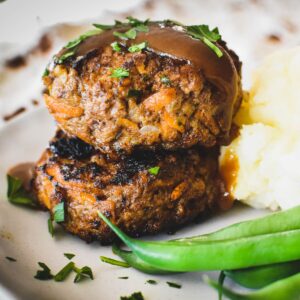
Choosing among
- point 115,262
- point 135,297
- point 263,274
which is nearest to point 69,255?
point 115,262

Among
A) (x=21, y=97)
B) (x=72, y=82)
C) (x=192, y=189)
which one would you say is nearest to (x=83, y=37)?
(x=72, y=82)

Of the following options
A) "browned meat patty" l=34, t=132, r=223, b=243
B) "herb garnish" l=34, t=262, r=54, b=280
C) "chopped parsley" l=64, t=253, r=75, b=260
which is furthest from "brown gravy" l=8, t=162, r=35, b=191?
"herb garnish" l=34, t=262, r=54, b=280

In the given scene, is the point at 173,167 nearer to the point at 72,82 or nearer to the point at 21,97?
the point at 72,82

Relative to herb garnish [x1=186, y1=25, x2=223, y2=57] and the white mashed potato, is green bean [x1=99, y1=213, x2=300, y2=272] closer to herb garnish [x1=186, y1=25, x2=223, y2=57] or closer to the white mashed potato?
the white mashed potato

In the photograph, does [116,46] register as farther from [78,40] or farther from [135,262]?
[135,262]

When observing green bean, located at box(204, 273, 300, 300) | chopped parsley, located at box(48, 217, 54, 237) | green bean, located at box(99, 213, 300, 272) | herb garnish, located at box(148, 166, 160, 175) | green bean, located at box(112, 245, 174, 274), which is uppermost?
herb garnish, located at box(148, 166, 160, 175)

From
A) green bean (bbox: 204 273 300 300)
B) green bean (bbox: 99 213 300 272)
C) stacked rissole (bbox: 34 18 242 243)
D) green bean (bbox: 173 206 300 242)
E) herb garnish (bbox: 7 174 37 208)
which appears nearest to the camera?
green bean (bbox: 204 273 300 300)
